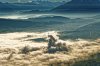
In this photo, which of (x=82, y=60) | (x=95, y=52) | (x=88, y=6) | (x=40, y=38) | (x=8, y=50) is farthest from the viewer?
(x=88, y=6)

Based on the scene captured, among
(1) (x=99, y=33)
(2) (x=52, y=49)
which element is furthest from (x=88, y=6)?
(2) (x=52, y=49)

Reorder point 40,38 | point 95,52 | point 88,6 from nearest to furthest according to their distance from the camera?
point 95,52
point 40,38
point 88,6

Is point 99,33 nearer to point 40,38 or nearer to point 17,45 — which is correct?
point 40,38

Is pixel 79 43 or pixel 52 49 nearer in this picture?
pixel 52 49

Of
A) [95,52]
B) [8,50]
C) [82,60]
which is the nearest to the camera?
[82,60]

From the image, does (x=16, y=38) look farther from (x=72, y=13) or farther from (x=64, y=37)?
(x=72, y=13)

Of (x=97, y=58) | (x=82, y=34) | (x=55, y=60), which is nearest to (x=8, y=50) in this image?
(x=55, y=60)

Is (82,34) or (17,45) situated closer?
(17,45)

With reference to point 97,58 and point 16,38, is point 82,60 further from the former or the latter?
point 16,38

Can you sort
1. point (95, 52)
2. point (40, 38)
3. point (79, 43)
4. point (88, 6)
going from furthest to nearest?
point (88, 6) → point (40, 38) → point (79, 43) → point (95, 52)
